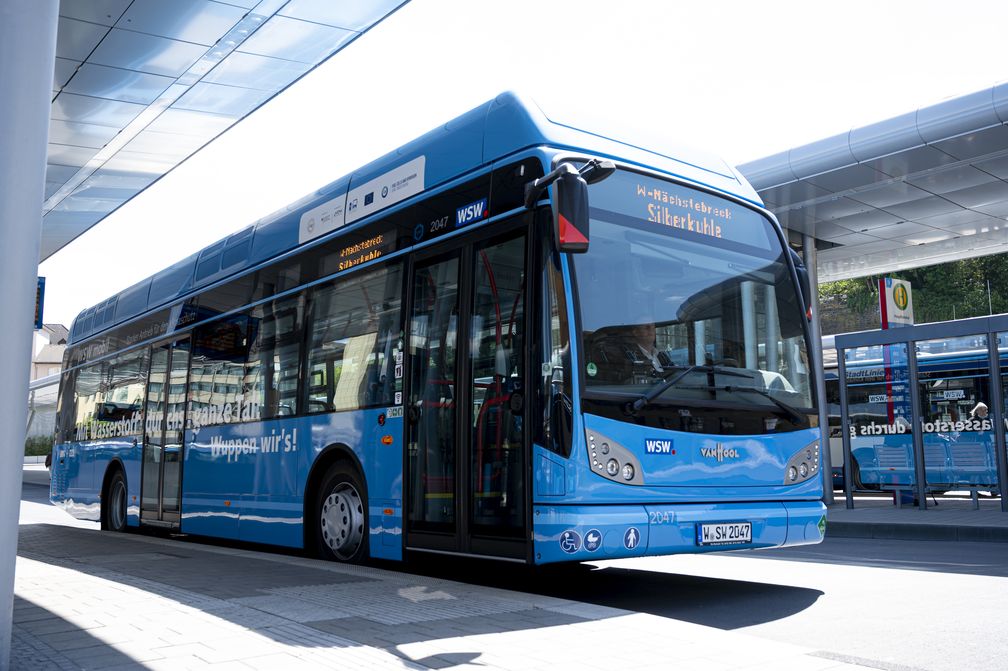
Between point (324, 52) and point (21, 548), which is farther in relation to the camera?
point (324, 52)

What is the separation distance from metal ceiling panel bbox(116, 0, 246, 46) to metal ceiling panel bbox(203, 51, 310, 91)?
74 cm

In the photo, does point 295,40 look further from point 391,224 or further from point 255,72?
point 391,224

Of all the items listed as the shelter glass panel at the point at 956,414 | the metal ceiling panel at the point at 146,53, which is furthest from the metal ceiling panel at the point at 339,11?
the shelter glass panel at the point at 956,414

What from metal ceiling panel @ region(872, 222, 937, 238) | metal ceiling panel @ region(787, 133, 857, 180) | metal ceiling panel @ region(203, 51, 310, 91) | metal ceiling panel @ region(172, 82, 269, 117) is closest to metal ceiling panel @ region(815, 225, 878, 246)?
metal ceiling panel @ region(872, 222, 937, 238)

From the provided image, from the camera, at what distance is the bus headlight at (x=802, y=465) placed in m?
7.37

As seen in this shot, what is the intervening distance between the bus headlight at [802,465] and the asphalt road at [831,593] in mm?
866

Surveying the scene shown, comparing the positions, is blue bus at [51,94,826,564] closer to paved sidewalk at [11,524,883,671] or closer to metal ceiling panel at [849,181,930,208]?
paved sidewalk at [11,524,883,671]

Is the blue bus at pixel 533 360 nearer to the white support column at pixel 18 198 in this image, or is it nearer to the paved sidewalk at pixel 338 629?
the paved sidewalk at pixel 338 629

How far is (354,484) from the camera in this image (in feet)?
27.4

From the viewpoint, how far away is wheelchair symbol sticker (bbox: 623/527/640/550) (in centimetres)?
622

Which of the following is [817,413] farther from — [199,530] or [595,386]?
[199,530]


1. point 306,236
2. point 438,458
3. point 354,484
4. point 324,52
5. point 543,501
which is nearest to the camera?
point 543,501

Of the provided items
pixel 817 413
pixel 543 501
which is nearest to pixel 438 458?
pixel 543 501

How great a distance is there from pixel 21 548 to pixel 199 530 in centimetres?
197
